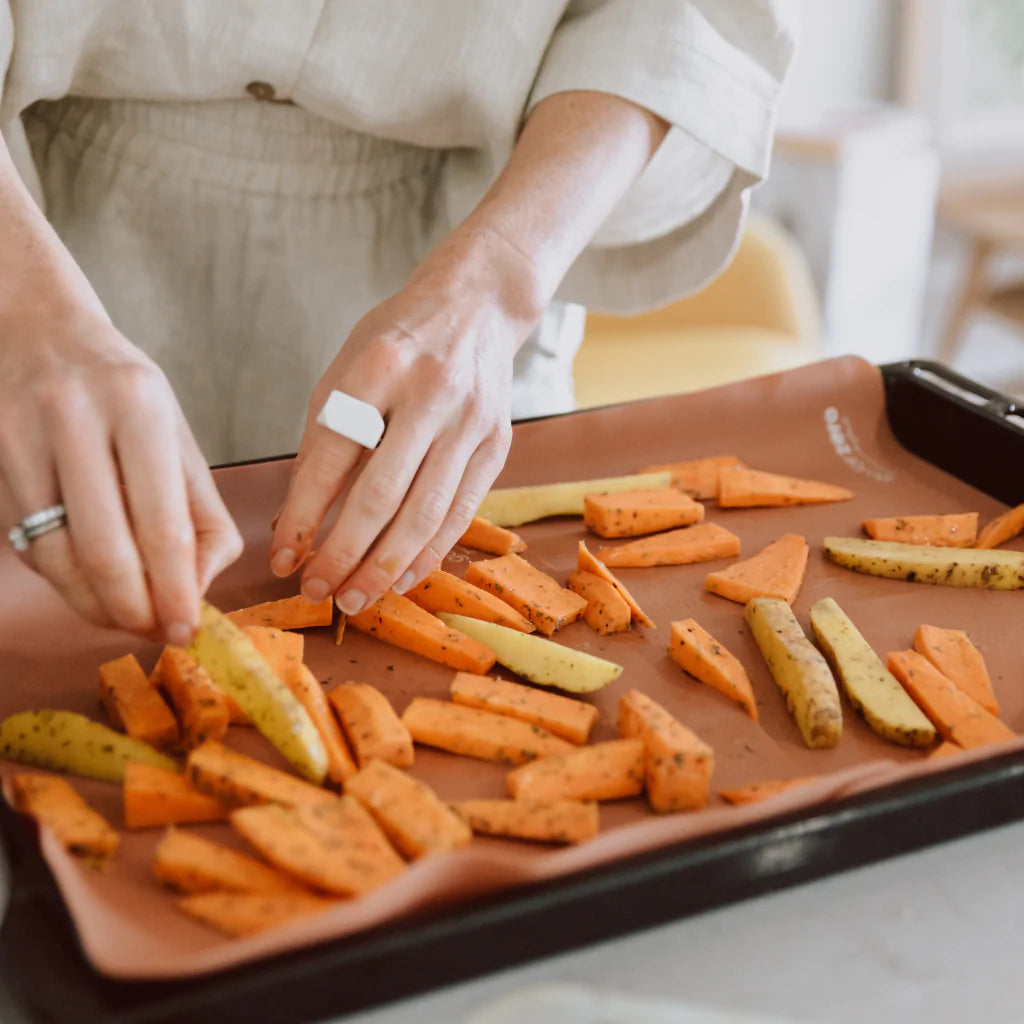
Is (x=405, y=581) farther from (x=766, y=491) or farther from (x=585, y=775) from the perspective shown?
(x=766, y=491)

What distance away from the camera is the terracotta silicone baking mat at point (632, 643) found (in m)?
0.79

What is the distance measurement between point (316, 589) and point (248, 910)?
37cm

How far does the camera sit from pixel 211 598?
4.42 ft

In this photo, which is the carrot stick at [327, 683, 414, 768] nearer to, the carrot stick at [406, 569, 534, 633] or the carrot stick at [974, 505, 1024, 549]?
the carrot stick at [406, 569, 534, 633]

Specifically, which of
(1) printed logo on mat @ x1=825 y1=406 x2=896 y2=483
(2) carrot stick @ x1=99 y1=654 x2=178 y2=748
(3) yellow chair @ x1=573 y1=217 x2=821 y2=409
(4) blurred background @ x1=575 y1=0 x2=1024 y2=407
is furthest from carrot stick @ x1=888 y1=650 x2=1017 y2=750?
(4) blurred background @ x1=575 y1=0 x2=1024 y2=407

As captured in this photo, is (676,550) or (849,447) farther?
(849,447)

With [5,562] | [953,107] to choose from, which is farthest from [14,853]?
[953,107]

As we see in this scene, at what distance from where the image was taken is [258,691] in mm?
1023

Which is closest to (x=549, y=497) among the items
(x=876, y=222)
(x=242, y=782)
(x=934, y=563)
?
(x=934, y=563)

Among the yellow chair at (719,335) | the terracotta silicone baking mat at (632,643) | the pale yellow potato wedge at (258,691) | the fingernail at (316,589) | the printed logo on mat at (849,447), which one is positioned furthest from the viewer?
the yellow chair at (719,335)

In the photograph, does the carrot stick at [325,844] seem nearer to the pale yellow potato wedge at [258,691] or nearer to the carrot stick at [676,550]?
the pale yellow potato wedge at [258,691]

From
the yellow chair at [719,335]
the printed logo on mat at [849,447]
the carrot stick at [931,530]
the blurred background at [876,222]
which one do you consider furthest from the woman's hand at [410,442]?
the blurred background at [876,222]

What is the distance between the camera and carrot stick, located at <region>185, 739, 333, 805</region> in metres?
0.93

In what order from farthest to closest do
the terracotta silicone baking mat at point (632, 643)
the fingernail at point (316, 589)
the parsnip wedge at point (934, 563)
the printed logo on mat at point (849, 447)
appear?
the printed logo on mat at point (849, 447)
the parsnip wedge at point (934, 563)
the fingernail at point (316, 589)
the terracotta silicone baking mat at point (632, 643)
